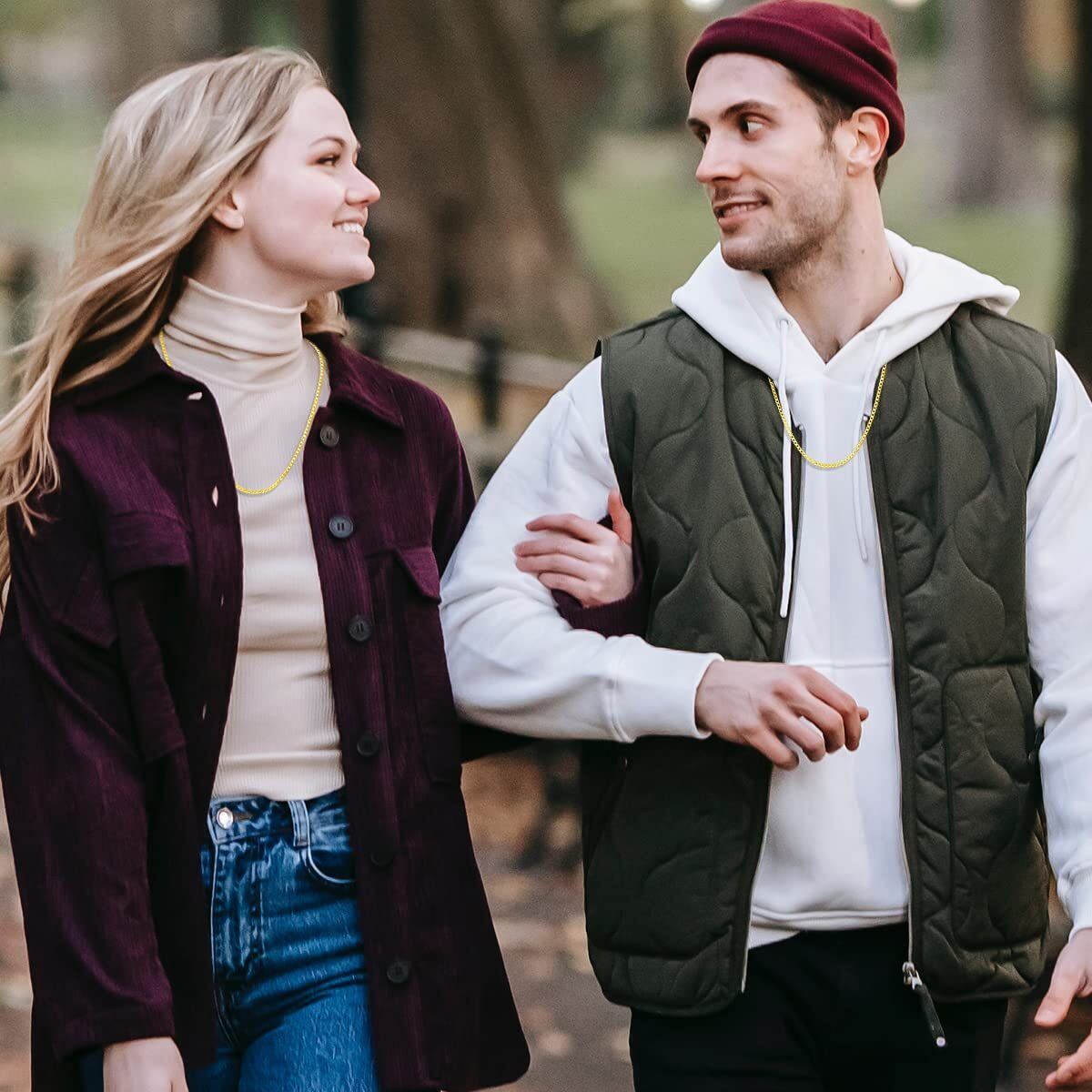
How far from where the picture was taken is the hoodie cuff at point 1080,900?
9.96 feet

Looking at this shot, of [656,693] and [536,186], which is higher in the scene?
[536,186]

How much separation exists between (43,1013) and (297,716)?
2.00 feet

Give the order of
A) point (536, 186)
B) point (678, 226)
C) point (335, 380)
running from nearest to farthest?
point (335, 380) → point (536, 186) → point (678, 226)

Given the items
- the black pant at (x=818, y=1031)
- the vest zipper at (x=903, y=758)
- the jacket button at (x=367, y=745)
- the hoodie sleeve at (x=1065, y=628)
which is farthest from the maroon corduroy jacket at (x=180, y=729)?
the hoodie sleeve at (x=1065, y=628)

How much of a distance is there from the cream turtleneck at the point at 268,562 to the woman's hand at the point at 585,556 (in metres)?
0.38

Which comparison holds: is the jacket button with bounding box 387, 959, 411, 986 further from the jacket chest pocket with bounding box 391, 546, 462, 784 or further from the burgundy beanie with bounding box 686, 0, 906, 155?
the burgundy beanie with bounding box 686, 0, 906, 155

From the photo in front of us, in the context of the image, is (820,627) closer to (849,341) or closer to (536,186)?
(849,341)

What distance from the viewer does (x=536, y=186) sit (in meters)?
13.5

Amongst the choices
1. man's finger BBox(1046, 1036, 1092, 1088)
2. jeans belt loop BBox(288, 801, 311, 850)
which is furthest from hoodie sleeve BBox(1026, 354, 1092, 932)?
jeans belt loop BBox(288, 801, 311, 850)

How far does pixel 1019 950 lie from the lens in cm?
320

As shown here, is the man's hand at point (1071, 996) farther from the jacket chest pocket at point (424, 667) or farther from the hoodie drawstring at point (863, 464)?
the jacket chest pocket at point (424, 667)

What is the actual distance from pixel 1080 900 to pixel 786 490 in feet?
2.62

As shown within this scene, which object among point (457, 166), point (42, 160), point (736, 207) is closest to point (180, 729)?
point (736, 207)

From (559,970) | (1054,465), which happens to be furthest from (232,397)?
(559,970)
